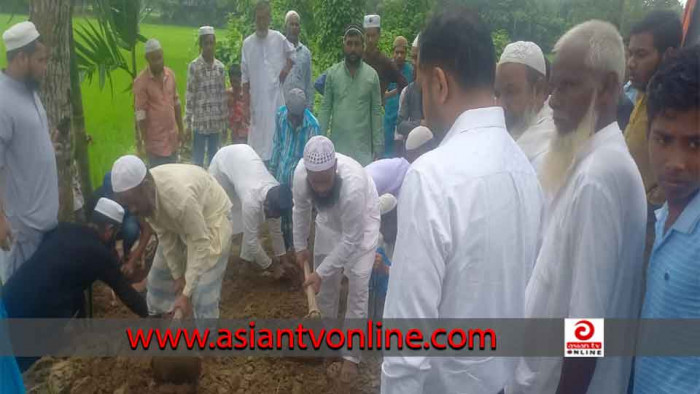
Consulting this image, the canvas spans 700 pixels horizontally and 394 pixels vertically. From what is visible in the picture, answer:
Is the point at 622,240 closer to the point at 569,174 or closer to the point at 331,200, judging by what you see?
the point at 569,174

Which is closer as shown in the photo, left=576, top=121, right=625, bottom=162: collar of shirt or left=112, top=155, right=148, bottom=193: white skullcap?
left=576, top=121, right=625, bottom=162: collar of shirt

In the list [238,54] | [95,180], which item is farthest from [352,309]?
[238,54]

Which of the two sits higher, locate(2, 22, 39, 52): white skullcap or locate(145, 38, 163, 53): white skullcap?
locate(2, 22, 39, 52): white skullcap

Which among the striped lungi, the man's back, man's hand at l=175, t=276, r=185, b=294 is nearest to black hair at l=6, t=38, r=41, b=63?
the man's back

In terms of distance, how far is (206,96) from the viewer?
6047mm

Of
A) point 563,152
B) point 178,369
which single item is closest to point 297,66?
point 178,369

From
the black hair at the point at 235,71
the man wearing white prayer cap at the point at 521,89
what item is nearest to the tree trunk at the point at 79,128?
the black hair at the point at 235,71

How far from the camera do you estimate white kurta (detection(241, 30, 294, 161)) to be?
593 centimetres

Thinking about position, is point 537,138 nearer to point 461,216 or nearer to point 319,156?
point 319,156

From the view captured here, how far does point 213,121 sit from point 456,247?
497 cm

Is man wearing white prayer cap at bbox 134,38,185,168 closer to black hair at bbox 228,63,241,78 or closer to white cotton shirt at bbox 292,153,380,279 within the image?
black hair at bbox 228,63,241,78

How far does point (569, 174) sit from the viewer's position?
1809 millimetres

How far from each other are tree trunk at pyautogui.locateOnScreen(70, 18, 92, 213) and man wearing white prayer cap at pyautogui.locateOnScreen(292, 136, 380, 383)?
1.96 m

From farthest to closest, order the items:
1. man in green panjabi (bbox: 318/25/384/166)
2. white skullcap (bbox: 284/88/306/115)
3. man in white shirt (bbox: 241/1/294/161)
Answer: man in white shirt (bbox: 241/1/294/161) < man in green panjabi (bbox: 318/25/384/166) < white skullcap (bbox: 284/88/306/115)
